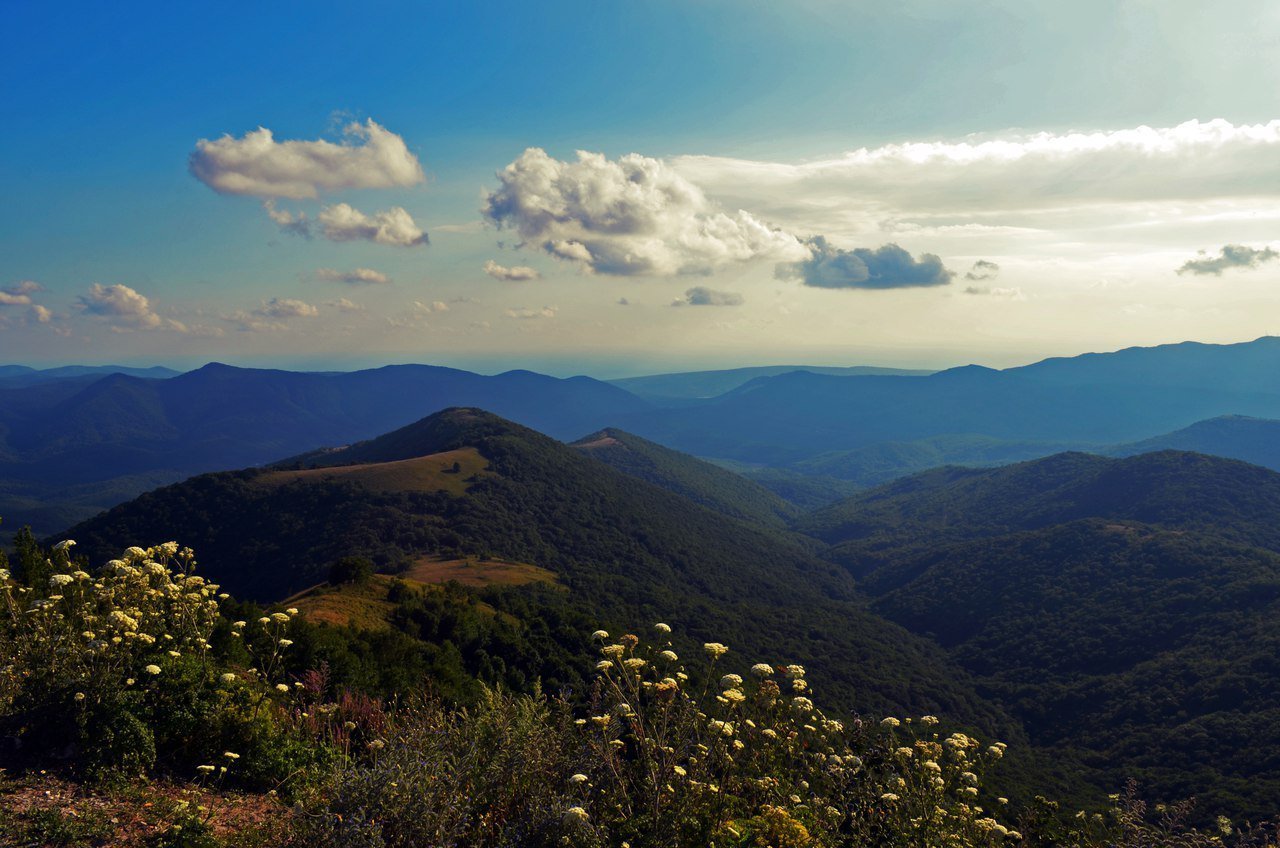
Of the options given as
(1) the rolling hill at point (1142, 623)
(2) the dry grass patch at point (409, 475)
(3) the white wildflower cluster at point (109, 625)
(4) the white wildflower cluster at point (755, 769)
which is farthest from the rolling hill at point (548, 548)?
(4) the white wildflower cluster at point (755, 769)

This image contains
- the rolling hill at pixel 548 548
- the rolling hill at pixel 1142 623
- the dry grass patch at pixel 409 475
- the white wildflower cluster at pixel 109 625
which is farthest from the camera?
the dry grass patch at pixel 409 475

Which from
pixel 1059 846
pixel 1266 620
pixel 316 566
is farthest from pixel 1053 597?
pixel 1059 846

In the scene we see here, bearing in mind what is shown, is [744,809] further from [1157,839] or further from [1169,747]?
[1169,747]

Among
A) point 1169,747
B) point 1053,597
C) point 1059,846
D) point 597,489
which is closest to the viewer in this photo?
point 1059,846

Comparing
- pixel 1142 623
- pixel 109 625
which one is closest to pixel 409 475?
pixel 109 625

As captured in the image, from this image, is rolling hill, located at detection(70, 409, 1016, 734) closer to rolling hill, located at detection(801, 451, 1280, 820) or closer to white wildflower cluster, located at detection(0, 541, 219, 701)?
rolling hill, located at detection(801, 451, 1280, 820)

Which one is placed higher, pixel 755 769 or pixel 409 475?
pixel 755 769

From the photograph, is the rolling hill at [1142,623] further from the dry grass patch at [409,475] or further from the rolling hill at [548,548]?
the dry grass patch at [409,475]

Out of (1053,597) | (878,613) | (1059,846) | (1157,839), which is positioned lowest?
(878,613)

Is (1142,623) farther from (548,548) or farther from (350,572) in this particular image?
(350,572)

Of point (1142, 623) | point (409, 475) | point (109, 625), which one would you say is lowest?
point (1142, 623)

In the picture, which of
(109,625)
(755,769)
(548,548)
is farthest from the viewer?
(548,548)

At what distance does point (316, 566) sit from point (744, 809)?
4465 inches

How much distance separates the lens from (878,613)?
166 metres
